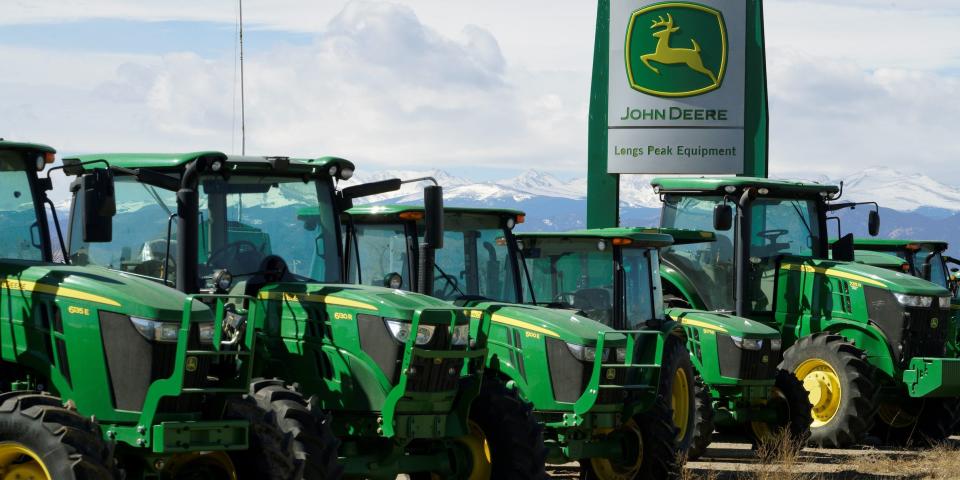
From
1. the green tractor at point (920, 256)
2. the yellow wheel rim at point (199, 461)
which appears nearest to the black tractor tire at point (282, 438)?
the yellow wheel rim at point (199, 461)

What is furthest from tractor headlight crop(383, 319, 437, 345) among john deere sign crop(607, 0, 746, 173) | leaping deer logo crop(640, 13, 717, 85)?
leaping deer logo crop(640, 13, 717, 85)

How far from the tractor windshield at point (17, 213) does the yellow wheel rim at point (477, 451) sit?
338 centimetres

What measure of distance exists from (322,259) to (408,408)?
1433 millimetres

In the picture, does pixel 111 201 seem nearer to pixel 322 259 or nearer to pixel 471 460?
pixel 322 259

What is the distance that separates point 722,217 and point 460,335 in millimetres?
6874

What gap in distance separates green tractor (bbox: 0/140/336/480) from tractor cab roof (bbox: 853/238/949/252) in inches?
571

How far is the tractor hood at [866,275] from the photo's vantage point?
17766 mm

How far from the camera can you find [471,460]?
1134cm

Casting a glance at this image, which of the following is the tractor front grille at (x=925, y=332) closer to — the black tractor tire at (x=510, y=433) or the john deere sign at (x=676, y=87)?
the john deere sign at (x=676, y=87)

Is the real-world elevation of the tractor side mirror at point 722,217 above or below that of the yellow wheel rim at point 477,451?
above

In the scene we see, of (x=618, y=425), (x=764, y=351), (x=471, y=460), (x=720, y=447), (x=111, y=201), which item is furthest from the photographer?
(x=720, y=447)

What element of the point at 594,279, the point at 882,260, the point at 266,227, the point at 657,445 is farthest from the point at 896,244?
the point at 266,227

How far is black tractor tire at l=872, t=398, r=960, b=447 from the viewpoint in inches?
739

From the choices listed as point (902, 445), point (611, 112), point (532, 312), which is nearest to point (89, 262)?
point (532, 312)
